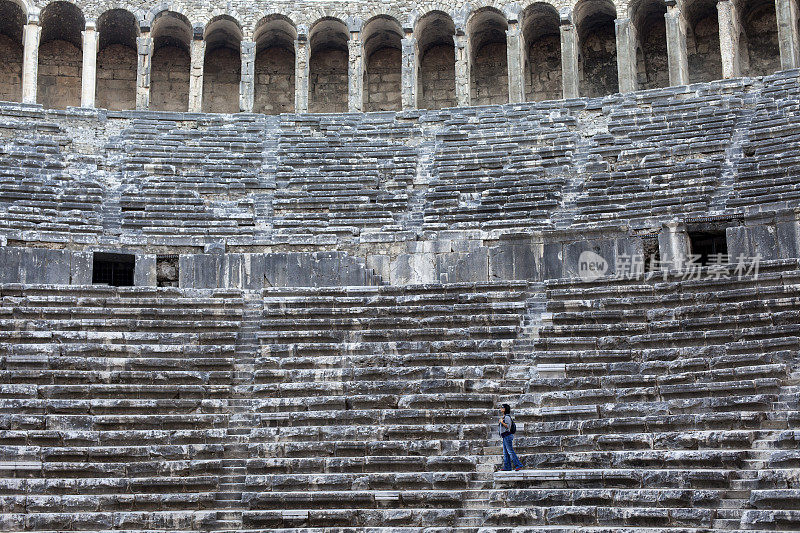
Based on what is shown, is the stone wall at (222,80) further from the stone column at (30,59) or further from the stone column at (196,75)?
the stone column at (30,59)

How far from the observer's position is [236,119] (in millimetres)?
24484

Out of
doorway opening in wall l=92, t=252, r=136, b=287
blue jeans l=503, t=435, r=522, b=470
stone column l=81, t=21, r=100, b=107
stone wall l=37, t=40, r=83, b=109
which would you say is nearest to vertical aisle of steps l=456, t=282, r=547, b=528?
blue jeans l=503, t=435, r=522, b=470

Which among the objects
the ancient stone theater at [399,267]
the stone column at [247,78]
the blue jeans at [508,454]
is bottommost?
the blue jeans at [508,454]

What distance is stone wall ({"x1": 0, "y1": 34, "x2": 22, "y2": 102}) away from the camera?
1062 inches

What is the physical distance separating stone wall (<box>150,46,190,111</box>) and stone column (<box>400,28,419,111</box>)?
4.79 m

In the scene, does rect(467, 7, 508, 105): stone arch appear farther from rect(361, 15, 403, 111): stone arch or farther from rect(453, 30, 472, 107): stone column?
rect(361, 15, 403, 111): stone arch

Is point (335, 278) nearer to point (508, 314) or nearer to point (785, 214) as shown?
point (508, 314)

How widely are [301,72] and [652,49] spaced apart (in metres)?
8.82

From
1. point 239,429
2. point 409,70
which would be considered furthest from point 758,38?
point 239,429

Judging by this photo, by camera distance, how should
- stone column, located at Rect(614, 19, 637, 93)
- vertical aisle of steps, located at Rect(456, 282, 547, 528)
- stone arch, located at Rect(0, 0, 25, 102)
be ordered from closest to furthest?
vertical aisle of steps, located at Rect(456, 282, 547, 528) < stone column, located at Rect(614, 19, 637, 93) < stone arch, located at Rect(0, 0, 25, 102)

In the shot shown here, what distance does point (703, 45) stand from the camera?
26.9m

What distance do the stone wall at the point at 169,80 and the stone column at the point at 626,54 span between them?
9.86 meters

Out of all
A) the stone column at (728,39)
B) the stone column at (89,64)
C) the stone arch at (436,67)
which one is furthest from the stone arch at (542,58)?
the stone column at (89,64)

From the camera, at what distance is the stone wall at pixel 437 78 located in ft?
92.3
